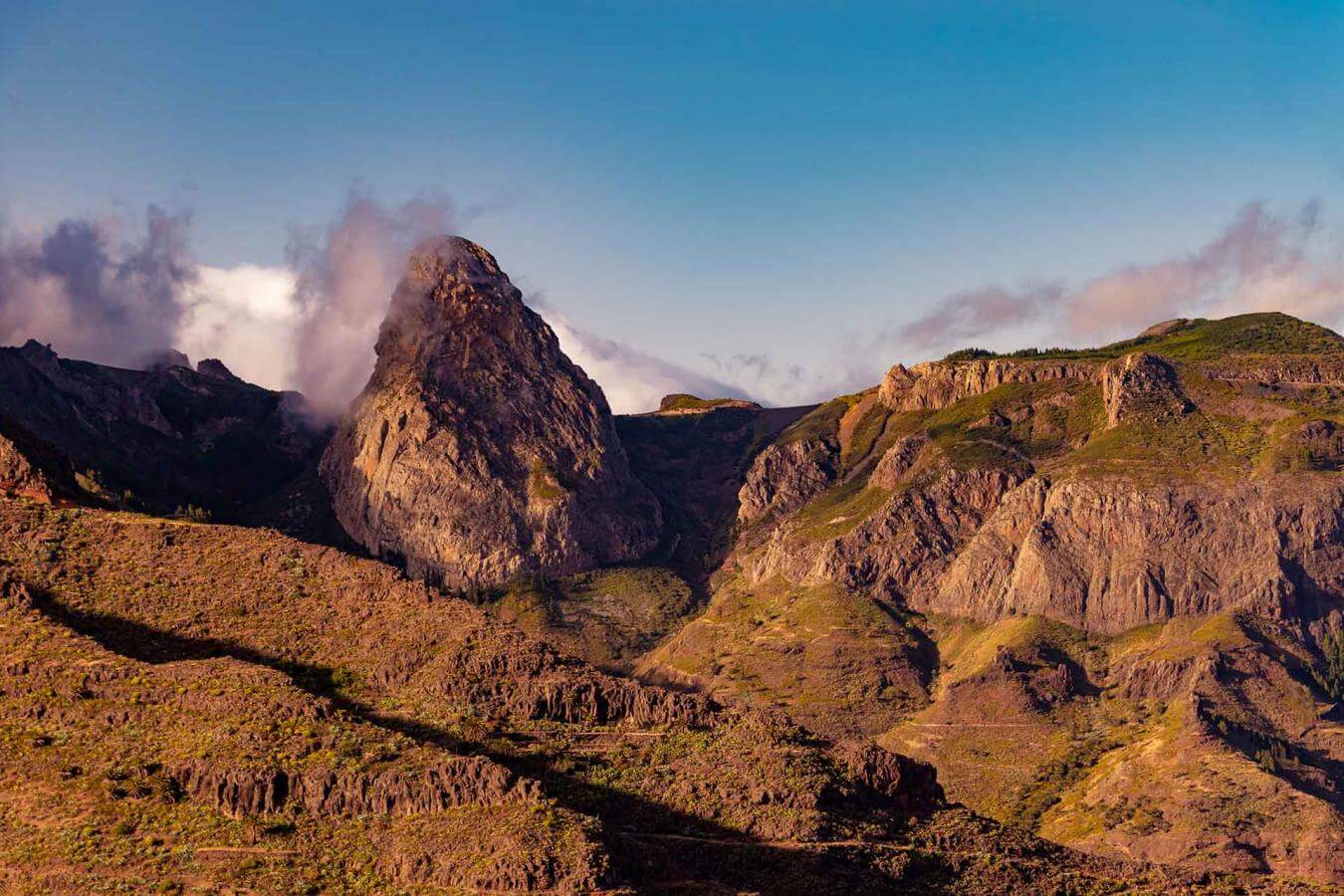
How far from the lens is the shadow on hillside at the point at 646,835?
119 meters

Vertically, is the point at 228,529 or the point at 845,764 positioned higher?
the point at 228,529

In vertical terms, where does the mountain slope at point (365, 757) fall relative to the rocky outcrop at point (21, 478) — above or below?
below

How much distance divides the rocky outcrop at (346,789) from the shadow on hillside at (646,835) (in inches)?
280

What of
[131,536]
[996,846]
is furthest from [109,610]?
[996,846]

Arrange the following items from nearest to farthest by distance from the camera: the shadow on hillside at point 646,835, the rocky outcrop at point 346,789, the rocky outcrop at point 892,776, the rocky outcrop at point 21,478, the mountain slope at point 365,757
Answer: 1. the mountain slope at point 365,757
2. the rocky outcrop at point 346,789
3. the shadow on hillside at point 646,835
4. the rocky outcrop at point 892,776
5. the rocky outcrop at point 21,478

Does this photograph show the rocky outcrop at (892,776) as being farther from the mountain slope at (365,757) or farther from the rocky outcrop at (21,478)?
the rocky outcrop at (21,478)

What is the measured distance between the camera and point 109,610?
479 feet

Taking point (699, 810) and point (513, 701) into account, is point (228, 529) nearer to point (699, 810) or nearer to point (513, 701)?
point (513, 701)

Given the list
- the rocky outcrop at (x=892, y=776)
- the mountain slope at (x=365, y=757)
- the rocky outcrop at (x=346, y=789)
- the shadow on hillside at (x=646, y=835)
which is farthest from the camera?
the rocky outcrop at (x=892, y=776)

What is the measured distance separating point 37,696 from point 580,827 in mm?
42957

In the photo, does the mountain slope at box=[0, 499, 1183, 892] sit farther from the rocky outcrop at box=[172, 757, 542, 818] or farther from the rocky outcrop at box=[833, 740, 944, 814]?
the rocky outcrop at box=[833, 740, 944, 814]

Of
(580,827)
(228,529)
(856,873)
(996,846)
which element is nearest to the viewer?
(580,827)

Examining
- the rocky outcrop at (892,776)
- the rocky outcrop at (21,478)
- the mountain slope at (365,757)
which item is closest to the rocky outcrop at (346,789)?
the mountain slope at (365,757)

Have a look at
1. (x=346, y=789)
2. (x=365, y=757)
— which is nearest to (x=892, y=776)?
(x=365, y=757)
